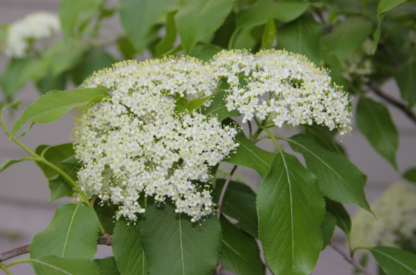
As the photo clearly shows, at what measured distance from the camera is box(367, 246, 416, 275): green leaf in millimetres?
520

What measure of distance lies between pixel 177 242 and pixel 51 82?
3.00 ft

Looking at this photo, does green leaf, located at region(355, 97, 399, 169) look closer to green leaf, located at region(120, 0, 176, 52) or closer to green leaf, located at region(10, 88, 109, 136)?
green leaf, located at region(120, 0, 176, 52)

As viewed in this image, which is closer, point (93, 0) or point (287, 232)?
point (287, 232)

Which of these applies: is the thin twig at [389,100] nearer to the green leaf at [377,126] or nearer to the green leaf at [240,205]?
the green leaf at [377,126]

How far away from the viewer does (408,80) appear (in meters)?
0.78

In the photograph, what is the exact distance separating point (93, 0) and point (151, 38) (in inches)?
7.5

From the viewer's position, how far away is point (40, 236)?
406 millimetres

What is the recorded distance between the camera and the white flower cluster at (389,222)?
92cm

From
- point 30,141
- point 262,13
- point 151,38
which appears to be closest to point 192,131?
point 262,13

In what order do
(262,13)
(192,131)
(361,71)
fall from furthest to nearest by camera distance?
(361,71), (262,13), (192,131)

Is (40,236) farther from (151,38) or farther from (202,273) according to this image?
(151,38)

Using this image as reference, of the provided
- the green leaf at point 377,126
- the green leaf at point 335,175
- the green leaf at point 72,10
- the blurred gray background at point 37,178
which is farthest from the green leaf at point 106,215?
the blurred gray background at point 37,178

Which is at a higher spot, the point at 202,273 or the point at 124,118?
the point at 124,118

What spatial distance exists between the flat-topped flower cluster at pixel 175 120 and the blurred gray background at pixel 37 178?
1.42 m
